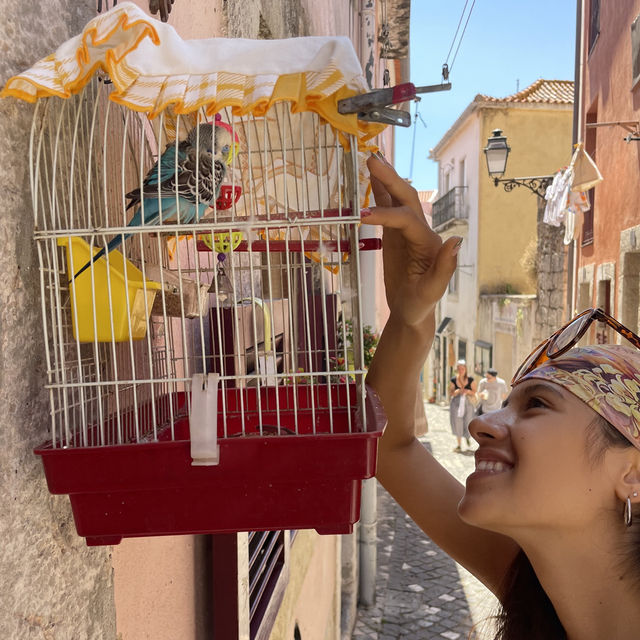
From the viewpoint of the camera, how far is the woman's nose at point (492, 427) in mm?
1408

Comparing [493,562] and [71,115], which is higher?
[71,115]

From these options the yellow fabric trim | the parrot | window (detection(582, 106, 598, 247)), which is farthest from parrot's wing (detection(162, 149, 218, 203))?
window (detection(582, 106, 598, 247))

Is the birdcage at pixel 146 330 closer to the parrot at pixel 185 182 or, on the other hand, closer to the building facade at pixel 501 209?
the parrot at pixel 185 182

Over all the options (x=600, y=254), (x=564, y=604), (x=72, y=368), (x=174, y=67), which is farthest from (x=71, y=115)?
(x=600, y=254)

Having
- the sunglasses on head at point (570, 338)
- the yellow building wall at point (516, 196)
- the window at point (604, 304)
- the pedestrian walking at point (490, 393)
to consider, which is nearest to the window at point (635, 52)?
the window at point (604, 304)

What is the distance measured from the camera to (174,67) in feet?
3.27

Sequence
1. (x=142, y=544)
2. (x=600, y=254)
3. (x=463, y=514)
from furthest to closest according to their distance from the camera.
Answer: (x=600, y=254) < (x=142, y=544) < (x=463, y=514)

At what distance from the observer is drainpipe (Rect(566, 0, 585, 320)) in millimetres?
11227

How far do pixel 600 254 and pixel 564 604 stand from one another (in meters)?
8.42

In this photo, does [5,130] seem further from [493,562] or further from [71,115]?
[493,562]

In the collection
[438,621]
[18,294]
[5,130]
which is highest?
[5,130]

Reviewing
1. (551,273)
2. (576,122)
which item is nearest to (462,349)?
(551,273)

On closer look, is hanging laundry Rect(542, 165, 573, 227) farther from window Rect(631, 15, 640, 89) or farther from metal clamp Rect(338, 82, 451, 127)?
metal clamp Rect(338, 82, 451, 127)

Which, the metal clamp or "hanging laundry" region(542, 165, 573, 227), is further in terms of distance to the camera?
"hanging laundry" region(542, 165, 573, 227)
